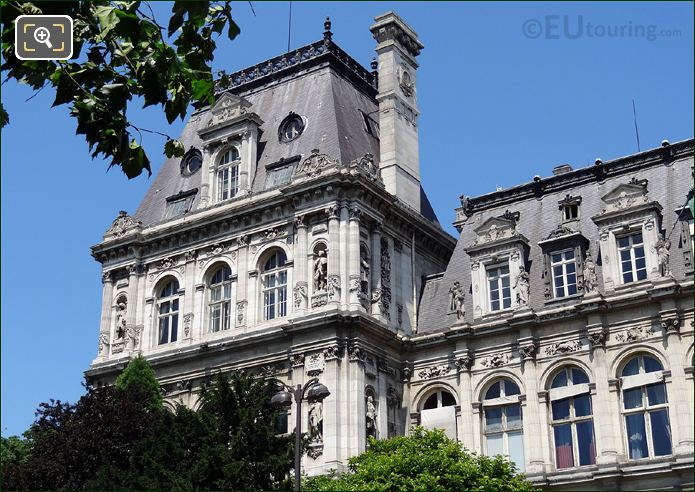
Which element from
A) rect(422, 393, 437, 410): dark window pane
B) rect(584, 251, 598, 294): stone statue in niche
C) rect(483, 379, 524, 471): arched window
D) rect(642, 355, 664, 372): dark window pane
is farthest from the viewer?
rect(422, 393, 437, 410): dark window pane

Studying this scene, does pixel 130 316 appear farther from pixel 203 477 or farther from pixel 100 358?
pixel 203 477

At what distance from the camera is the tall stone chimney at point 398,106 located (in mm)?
43469

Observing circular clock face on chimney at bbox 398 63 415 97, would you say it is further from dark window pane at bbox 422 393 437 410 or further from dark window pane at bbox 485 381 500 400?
dark window pane at bbox 485 381 500 400

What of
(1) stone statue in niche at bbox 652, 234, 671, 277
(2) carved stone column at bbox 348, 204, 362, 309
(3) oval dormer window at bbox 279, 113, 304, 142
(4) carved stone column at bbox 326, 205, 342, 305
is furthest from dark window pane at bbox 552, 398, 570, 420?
(3) oval dormer window at bbox 279, 113, 304, 142

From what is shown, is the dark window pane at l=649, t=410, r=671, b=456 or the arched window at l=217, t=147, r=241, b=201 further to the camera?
the arched window at l=217, t=147, r=241, b=201

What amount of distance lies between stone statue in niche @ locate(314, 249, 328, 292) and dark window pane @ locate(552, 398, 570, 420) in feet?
30.5

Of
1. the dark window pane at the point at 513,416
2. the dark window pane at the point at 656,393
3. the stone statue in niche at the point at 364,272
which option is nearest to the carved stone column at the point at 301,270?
the stone statue in niche at the point at 364,272

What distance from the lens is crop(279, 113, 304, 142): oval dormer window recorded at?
1713 inches

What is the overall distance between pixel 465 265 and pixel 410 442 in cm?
1129

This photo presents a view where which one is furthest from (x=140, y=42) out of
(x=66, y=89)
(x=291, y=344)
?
(x=291, y=344)

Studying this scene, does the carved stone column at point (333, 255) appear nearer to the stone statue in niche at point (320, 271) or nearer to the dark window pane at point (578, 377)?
the stone statue in niche at point (320, 271)

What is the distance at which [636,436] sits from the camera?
34281mm

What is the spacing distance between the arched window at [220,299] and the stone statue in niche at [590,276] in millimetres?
13736

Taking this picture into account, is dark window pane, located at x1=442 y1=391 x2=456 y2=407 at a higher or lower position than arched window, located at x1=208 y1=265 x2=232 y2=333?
lower
